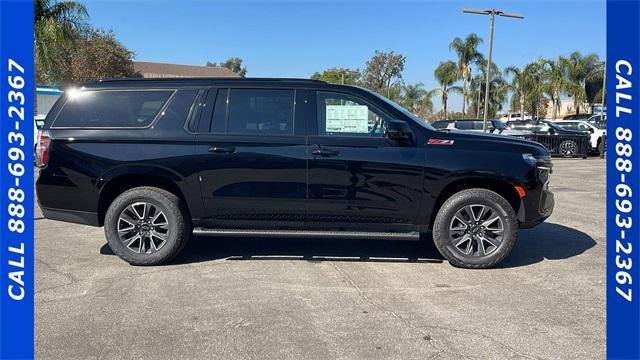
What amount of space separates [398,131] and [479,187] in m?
1.11

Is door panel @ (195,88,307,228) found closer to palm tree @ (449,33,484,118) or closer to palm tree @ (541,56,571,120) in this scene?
palm tree @ (449,33,484,118)

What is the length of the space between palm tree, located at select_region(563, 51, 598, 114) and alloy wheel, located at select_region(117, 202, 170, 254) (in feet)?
168

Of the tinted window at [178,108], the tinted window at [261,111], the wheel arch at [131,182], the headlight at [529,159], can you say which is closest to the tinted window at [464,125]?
the headlight at [529,159]

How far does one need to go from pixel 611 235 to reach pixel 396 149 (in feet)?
8.13

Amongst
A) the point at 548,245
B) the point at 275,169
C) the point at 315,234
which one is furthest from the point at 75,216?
the point at 548,245

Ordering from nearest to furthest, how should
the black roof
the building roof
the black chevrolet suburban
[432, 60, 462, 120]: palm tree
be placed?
1. the black chevrolet suburban
2. the black roof
3. [432, 60, 462, 120]: palm tree
4. the building roof

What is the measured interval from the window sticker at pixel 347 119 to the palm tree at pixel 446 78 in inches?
1706

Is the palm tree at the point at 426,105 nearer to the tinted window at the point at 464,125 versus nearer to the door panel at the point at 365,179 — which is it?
the tinted window at the point at 464,125

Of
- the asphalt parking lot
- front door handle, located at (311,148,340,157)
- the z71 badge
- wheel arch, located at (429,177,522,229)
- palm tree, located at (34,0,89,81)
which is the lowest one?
the asphalt parking lot

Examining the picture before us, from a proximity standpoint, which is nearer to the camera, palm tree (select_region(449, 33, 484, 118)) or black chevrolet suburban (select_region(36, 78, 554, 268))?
black chevrolet suburban (select_region(36, 78, 554, 268))

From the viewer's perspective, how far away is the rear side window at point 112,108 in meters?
5.01

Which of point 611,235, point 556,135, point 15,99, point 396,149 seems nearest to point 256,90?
point 396,149

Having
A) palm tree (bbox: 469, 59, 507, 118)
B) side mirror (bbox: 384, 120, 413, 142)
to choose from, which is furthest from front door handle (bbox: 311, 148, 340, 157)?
palm tree (bbox: 469, 59, 507, 118)

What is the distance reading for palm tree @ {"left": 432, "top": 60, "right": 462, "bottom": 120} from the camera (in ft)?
150
